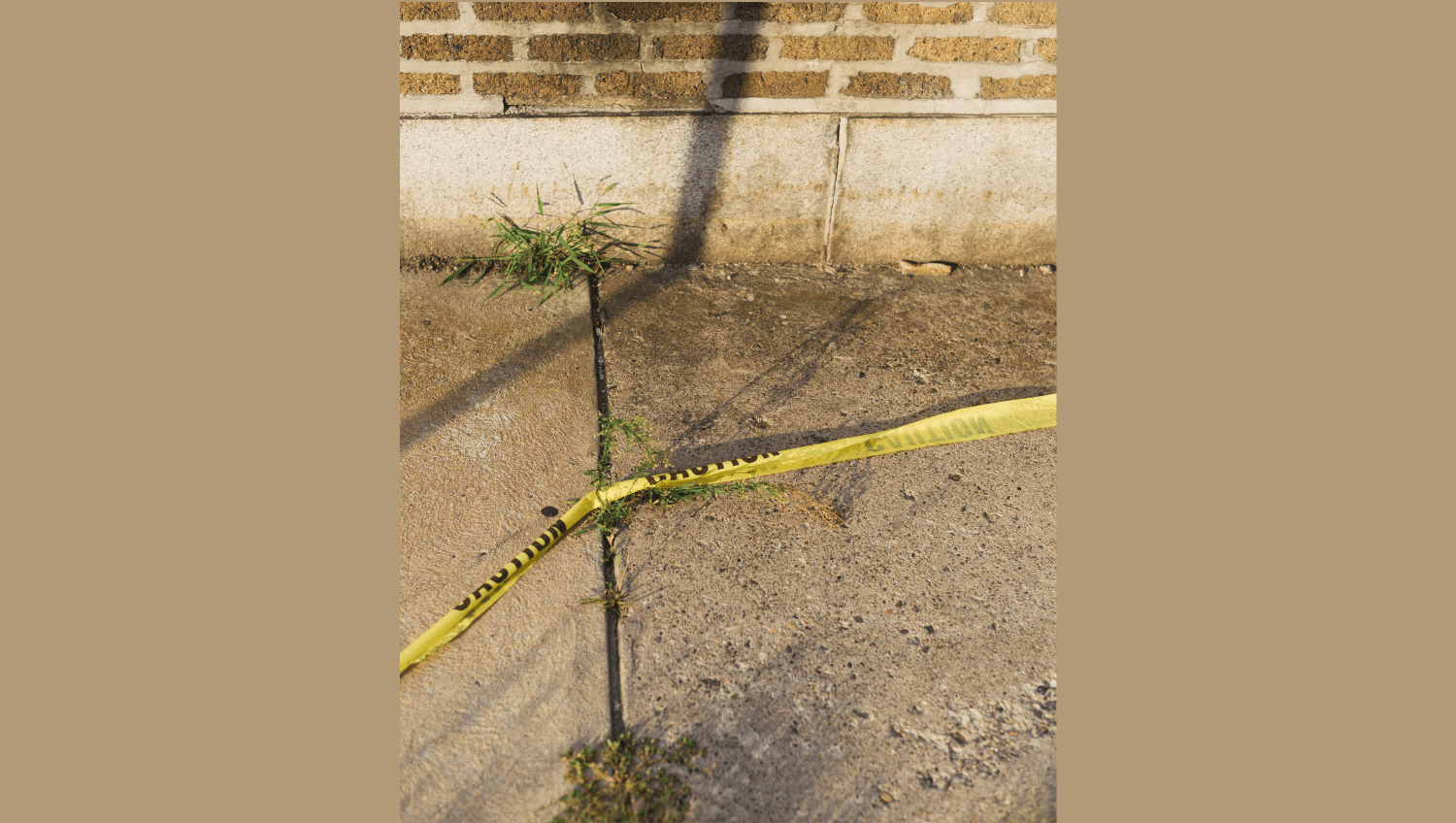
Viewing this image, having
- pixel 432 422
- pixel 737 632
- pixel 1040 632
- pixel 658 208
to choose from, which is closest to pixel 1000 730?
pixel 1040 632

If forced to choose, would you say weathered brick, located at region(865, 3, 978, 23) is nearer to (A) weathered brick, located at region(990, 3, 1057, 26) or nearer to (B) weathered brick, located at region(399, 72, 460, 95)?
(A) weathered brick, located at region(990, 3, 1057, 26)

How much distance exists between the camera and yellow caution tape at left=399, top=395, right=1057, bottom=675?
7.21 ft

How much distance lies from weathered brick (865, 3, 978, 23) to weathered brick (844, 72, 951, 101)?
0.64 feet

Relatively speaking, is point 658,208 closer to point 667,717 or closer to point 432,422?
point 432,422

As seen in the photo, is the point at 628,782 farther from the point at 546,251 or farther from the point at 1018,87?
the point at 1018,87

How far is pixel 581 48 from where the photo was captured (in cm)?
322

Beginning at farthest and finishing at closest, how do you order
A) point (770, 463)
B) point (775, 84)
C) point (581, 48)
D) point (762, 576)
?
1. point (775, 84)
2. point (581, 48)
3. point (770, 463)
4. point (762, 576)

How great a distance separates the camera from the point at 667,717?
2.03 m

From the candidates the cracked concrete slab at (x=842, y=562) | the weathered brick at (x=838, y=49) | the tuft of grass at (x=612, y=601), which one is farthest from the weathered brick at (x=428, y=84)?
the tuft of grass at (x=612, y=601)

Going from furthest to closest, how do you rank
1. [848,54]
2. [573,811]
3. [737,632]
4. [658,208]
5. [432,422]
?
[658,208] → [848,54] → [432,422] → [737,632] → [573,811]

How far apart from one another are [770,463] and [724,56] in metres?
1.60

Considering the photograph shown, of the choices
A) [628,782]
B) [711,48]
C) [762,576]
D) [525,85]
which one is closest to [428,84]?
[525,85]

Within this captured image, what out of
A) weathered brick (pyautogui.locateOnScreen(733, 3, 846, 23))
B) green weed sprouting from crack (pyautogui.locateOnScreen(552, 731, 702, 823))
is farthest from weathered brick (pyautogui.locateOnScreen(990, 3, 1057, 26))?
green weed sprouting from crack (pyautogui.locateOnScreen(552, 731, 702, 823))

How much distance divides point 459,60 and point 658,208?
91cm
